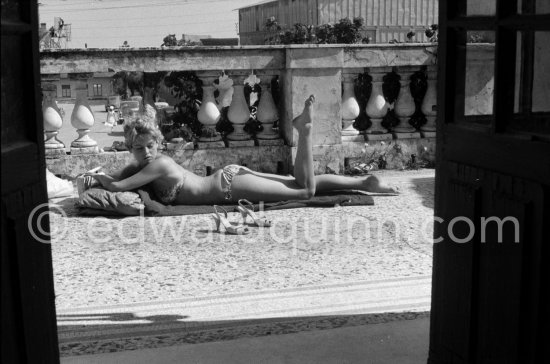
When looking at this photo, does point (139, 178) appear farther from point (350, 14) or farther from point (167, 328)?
point (350, 14)

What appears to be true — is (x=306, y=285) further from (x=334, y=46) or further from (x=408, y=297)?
(x=334, y=46)

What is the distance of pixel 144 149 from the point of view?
750 centimetres

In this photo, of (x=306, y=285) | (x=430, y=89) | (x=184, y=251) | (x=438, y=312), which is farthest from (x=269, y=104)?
(x=438, y=312)

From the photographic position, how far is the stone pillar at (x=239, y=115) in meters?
9.02

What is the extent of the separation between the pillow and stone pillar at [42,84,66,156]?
1.36 metres

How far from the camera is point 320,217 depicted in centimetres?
741

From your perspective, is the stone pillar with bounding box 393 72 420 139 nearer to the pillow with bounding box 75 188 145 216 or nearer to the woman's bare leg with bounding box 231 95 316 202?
the woman's bare leg with bounding box 231 95 316 202

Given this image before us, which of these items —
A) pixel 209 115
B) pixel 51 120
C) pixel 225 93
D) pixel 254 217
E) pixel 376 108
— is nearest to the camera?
pixel 254 217

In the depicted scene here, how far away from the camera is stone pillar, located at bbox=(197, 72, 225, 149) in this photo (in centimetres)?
895

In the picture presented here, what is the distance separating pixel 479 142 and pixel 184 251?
3.55m

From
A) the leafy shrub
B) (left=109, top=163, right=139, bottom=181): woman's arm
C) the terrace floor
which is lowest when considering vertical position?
the terrace floor

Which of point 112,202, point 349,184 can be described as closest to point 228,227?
point 112,202

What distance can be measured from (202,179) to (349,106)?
2.24 m

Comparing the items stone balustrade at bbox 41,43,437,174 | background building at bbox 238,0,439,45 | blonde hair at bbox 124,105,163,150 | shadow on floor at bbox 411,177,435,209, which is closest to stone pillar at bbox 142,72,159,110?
stone balustrade at bbox 41,43,437,174
